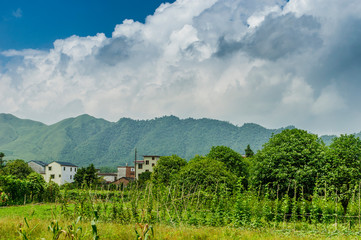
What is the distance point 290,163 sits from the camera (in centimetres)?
→ 1316

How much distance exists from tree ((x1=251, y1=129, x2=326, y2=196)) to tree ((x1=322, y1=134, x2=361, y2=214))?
63 centimetres

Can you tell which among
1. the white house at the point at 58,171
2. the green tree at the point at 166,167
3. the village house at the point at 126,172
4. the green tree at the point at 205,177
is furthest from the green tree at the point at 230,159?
the village house at the point at 126,172

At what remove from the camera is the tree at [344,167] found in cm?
1150

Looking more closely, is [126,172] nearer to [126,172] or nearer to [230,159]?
[126,172]

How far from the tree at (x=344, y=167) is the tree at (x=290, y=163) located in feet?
2.08

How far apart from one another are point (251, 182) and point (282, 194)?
1689 mm

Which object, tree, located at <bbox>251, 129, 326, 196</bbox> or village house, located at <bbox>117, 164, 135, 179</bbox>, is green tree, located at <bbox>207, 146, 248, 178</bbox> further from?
village house, located at <bbox>117, 164, 135, 179</bbox>

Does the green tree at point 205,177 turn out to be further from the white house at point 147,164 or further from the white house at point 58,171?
the white house at point 58,171

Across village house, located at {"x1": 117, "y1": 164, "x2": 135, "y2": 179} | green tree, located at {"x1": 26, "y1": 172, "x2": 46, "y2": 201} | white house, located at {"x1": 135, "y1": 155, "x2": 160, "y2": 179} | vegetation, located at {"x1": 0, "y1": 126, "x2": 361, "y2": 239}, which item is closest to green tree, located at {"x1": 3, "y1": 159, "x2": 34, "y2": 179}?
white house, located at {"x1": 135, "y1": 155, "x2": 160, "y2": 179}

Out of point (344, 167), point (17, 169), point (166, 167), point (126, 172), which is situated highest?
point (344, 167)

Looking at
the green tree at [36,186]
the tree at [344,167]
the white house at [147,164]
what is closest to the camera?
the tree at [344,167]

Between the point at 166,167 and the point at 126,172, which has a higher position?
the point at 166,167

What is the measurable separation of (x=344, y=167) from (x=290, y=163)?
2126 mm

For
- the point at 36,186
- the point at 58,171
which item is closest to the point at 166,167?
the point at 36,186
